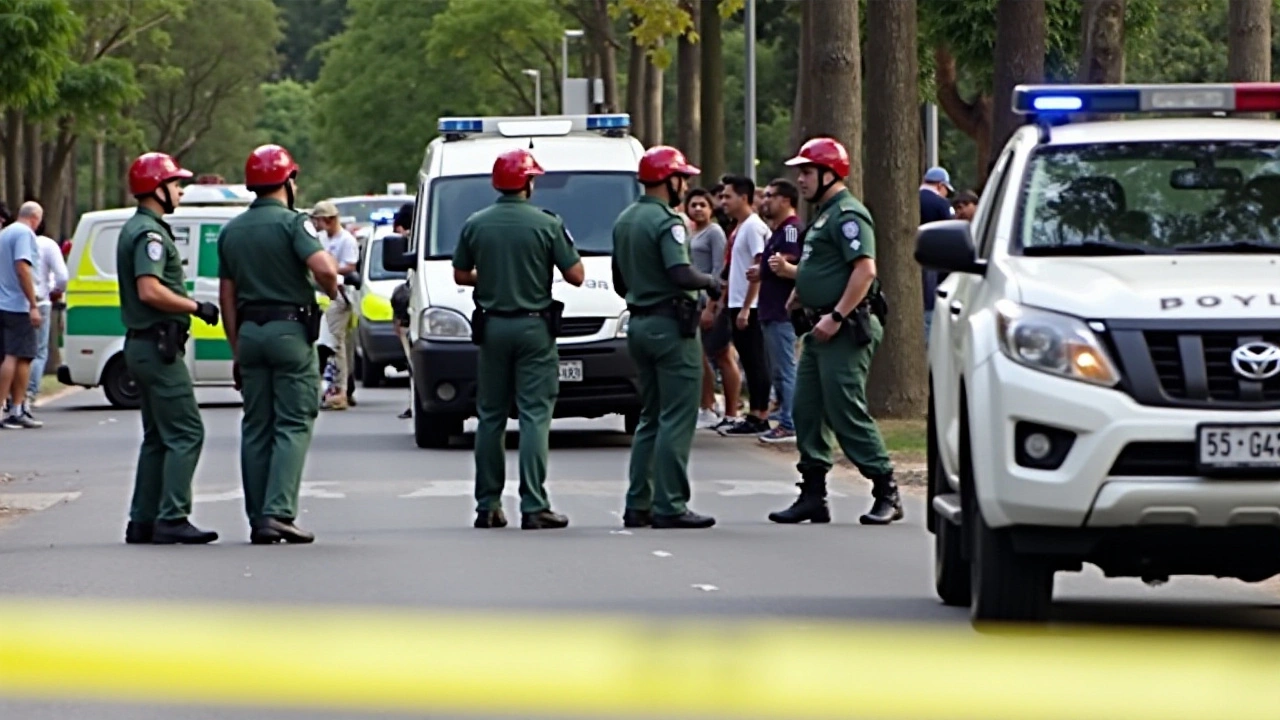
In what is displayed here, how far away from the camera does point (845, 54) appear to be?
23.3m

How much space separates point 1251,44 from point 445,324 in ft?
32.1

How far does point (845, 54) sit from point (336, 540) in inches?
408

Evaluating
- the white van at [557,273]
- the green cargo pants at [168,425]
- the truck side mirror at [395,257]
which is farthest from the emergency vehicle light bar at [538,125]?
the green cargo pants at [168,425]

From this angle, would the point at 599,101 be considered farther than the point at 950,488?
Yes

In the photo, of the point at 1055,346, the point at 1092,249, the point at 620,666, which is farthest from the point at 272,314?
the point at 1055,346

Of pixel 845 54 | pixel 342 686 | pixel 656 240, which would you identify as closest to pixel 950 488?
pixel 342 686

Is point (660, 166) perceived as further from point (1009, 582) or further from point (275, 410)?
point (1009, 582)

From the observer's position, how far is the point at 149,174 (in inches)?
533

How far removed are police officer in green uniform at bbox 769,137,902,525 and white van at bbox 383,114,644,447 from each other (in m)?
5.15

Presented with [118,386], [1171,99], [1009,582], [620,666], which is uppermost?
[1171,99]

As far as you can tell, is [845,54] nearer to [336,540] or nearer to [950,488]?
[336,540]

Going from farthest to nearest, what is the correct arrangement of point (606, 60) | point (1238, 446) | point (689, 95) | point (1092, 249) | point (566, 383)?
point (606, 60) → point (689, 95) → point (566, 383) → point (1092, 249) → point (1238, 446)

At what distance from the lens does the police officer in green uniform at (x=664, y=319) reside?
46.6 feet

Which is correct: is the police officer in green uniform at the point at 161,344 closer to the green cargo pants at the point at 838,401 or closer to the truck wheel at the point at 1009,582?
the green cargo pants at the point at 838,401
